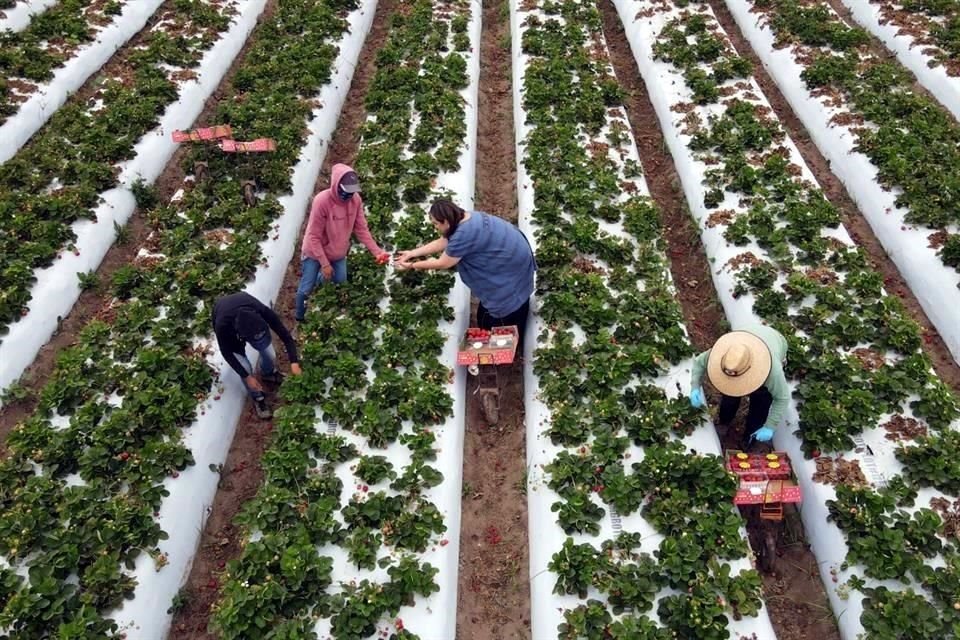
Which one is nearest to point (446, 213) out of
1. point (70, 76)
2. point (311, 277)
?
point (311, 277)

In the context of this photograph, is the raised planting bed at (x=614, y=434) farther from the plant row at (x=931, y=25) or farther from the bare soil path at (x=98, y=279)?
the plant row at (x=931, y=25)

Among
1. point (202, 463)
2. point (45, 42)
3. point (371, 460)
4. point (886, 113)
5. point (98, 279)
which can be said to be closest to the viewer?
point (371, 460)

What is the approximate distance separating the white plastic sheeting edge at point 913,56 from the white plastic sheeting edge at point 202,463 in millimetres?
10827

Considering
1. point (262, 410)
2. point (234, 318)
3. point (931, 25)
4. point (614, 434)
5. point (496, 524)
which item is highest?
point (931, 25)

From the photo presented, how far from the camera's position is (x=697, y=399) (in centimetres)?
673

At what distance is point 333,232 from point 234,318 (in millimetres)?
1595

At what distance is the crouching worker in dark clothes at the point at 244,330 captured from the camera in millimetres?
6523

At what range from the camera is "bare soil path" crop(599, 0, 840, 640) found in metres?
5.92

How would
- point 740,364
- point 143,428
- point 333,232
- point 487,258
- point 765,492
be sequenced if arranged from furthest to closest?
point 333,232 → point 487,258 → point 143,428 → point 765,492 → point 740,364

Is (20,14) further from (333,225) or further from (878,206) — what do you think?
(878,206)

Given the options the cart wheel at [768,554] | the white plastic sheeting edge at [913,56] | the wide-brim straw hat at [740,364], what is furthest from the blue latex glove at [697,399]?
the white plastic sheeting edge at [913,56]

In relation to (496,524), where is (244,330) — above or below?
above

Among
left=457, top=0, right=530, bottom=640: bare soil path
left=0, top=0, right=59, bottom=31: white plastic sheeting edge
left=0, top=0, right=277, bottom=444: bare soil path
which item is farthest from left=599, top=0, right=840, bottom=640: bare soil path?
left=0, top=0, right=59, bottom=31: white plastic sheeting edge

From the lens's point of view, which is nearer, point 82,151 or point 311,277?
point 311,277
